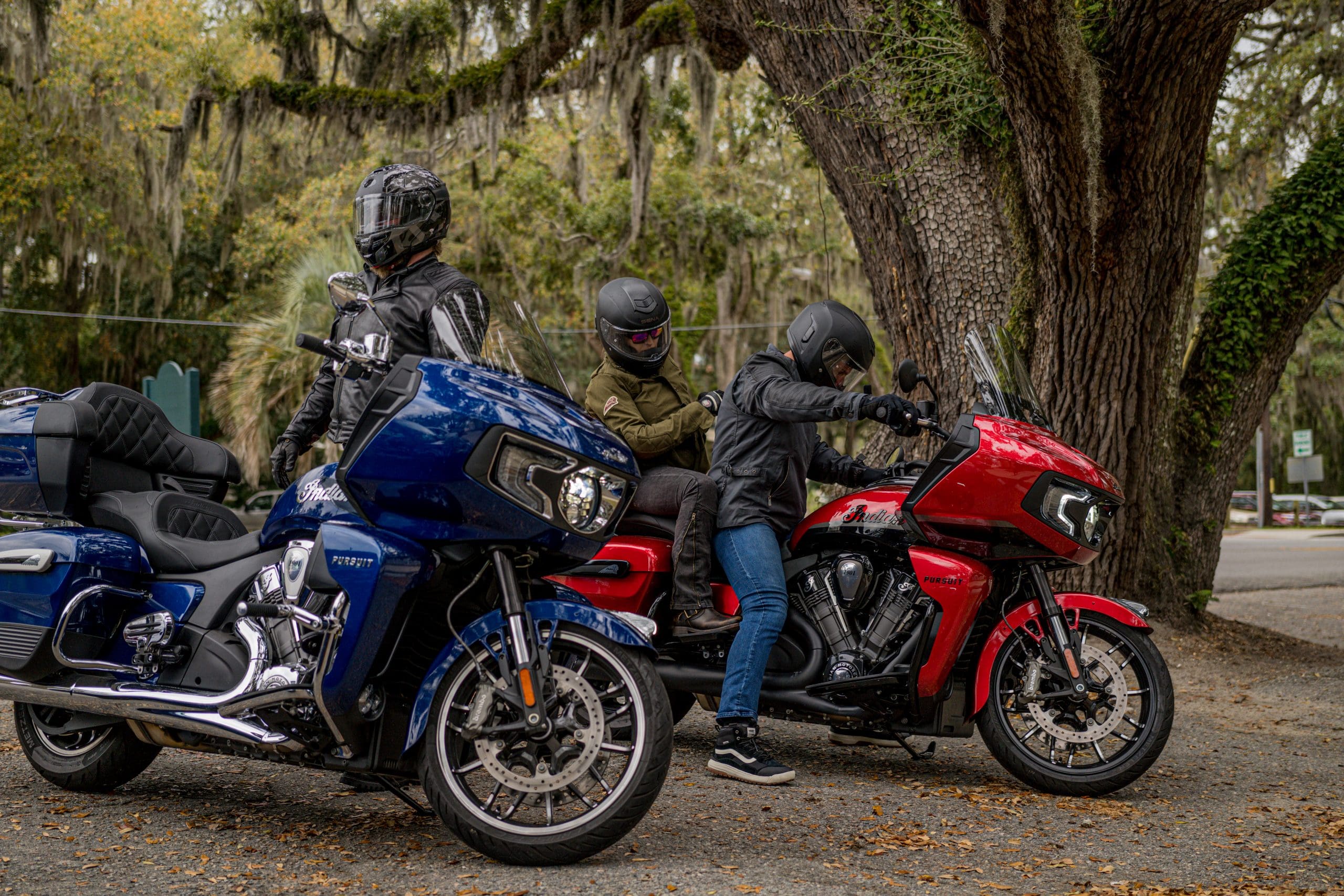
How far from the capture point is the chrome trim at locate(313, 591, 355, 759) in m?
3.62

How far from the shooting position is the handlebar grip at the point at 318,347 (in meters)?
3.40

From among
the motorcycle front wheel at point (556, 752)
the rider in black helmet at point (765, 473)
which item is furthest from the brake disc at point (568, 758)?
the rider in black helmet at point (765, 473)

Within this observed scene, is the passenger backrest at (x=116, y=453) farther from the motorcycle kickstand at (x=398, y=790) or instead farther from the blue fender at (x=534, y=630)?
the blue fender at (x=534, y=630)

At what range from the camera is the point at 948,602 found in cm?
460

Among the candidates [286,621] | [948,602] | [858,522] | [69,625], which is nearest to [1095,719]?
[948,602]

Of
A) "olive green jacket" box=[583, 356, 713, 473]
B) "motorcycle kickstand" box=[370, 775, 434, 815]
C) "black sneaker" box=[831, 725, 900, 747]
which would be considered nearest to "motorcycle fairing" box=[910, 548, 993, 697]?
"black sneaker" box=[831, 725, 900, 747]

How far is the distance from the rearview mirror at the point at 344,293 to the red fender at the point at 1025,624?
2.58 metres

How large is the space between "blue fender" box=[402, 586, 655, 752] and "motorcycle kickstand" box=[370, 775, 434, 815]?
0.25 m

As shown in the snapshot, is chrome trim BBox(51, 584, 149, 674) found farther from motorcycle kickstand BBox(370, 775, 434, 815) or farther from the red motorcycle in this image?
the red motorcycle

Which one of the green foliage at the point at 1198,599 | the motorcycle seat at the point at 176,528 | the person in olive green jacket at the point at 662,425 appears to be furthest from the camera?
the green foliage at the point at 1198,599

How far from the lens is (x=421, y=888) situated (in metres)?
3.36

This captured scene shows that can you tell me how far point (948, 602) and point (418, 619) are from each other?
196 cm

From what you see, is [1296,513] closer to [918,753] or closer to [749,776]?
[918,753]

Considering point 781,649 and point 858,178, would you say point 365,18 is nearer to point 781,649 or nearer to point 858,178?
point 858,178
